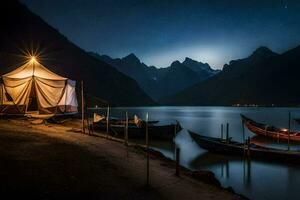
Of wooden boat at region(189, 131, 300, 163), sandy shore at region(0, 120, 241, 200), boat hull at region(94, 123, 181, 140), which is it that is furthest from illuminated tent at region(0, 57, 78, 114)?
wooden boat at region(189, 131, 300, 163)

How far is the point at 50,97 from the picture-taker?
24.2m

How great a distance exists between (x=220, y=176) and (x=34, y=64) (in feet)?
66.6

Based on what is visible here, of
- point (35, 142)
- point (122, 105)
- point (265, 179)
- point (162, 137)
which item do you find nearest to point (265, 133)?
point (162, 137)

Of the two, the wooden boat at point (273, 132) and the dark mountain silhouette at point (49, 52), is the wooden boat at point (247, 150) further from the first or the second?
the dark mountain silhouette at point (49, 52)

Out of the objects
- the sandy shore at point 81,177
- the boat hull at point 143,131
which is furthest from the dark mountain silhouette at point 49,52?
the sandy shore at point 81,177

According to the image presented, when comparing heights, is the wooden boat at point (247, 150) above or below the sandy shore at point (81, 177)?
below

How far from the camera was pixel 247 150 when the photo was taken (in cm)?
1856

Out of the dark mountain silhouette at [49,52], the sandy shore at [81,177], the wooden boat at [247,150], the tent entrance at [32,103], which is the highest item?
the dark mountain silhouette at [49,52]

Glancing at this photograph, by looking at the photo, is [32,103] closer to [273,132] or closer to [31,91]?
[31,91]

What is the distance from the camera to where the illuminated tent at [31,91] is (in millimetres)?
22938

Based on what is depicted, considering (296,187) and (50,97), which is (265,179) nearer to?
(296,187)

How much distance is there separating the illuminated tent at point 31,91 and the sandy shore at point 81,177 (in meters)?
11.7

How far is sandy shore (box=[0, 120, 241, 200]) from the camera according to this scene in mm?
7086

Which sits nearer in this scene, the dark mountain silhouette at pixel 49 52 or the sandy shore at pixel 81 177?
the sandy shore at pixel 81 177
